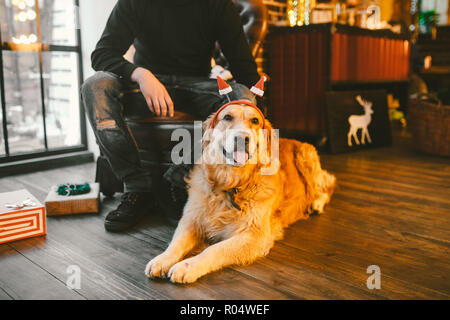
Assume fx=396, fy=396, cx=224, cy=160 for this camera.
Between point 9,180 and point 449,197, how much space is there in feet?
9.35

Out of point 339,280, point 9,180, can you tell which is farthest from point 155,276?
point 9,180

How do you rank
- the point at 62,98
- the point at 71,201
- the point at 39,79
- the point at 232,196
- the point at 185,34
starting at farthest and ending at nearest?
the point at 62,98 → the point at 39,79 → the point at 185,34 → the point at 71,201 → the point at 232,196

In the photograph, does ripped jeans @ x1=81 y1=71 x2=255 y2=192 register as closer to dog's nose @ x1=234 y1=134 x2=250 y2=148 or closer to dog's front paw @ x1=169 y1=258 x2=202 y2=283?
dog's nose @ x1=234 y1=134 x2=250 y2=148

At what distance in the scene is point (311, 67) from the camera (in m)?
3.84

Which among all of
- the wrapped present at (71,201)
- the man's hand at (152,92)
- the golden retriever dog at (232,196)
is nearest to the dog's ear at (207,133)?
the golden retriever dog at (232,196)

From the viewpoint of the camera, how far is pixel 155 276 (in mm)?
1351

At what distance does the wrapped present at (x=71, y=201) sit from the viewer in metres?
2.01

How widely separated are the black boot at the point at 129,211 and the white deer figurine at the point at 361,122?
242cm

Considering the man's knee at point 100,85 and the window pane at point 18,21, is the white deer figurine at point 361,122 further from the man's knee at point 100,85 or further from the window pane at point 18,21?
the window pane at point 18,21

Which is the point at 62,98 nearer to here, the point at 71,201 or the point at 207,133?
the point at 71,201

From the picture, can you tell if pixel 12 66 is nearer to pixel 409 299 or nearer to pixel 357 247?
pixel 357 247

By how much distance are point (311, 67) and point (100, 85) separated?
8.06 feet

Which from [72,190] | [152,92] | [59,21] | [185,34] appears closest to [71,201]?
[72,190]

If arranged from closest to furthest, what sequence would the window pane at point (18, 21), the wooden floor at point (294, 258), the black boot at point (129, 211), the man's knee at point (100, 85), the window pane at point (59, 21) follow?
the wooden floor at point (294, 258) → the black boot at point (129, 211) → the man's knee at point (100, 85) → the window pane at point (18, 21) → the window pane at point (59, 21)
